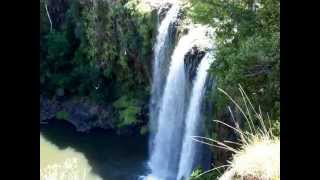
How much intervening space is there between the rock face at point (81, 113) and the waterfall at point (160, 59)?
6.38ft

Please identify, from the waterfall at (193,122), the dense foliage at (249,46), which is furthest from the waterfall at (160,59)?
the dense foliage at (249,46)

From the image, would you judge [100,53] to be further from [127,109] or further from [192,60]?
[192,60]

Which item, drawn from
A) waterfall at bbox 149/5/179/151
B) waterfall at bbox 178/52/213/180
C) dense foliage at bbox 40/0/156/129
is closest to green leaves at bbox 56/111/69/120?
dense foliage at bbox 40/0/156/129

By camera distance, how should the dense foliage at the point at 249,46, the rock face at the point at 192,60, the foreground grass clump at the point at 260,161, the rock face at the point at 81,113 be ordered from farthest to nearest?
the rock face at the point at 81,113, the rock face at the point at 192,60, the dense foliage at the point at 249,46, the foreground grass clump at the point at 260,161

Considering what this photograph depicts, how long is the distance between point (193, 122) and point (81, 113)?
651 cm

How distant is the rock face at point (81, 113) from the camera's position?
1809 centimetres

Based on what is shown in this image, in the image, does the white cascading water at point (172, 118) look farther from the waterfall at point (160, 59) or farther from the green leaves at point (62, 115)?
the green leaves at point (62, 115)

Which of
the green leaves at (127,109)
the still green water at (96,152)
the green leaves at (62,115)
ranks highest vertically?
the green leaves at (127,109)

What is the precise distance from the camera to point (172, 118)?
14953mm
